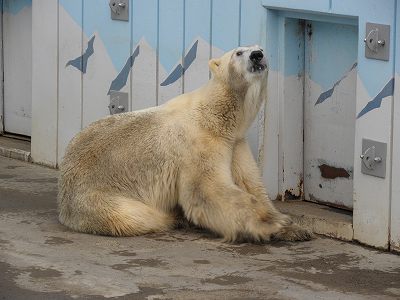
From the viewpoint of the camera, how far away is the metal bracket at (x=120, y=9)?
33.9ft

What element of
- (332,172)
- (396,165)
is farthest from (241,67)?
(396,165)

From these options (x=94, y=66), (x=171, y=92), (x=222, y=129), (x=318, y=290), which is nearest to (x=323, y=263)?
(x=318, y=290)

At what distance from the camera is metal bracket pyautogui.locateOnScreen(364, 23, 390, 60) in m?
8.20

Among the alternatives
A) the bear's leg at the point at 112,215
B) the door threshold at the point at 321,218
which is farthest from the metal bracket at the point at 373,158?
the bear's leg at the point at 112,215

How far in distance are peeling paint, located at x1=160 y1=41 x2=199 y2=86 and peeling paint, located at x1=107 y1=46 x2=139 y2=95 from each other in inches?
16.4

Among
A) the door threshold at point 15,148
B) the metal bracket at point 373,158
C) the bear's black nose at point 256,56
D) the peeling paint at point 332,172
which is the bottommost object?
the door threshold at point 15,148

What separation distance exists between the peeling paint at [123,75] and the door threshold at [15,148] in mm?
1424

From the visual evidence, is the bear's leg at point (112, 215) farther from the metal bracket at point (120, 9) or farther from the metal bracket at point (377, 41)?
the metal bracket at point (120, 9)

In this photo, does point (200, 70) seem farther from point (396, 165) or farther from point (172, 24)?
point (396, 165)

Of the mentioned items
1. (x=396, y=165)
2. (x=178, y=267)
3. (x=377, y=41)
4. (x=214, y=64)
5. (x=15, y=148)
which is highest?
(x=377, y=41)

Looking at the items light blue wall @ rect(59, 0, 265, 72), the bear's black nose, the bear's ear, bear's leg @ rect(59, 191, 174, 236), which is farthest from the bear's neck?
bear's leg @ rect(59, 191, 174, 236)

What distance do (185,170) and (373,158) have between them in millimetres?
1319

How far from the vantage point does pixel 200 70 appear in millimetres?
9695

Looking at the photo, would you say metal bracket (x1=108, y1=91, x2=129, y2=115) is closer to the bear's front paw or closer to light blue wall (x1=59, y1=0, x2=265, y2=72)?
light blue wall (x1=59, y1=0, x2=265, y2=72)
